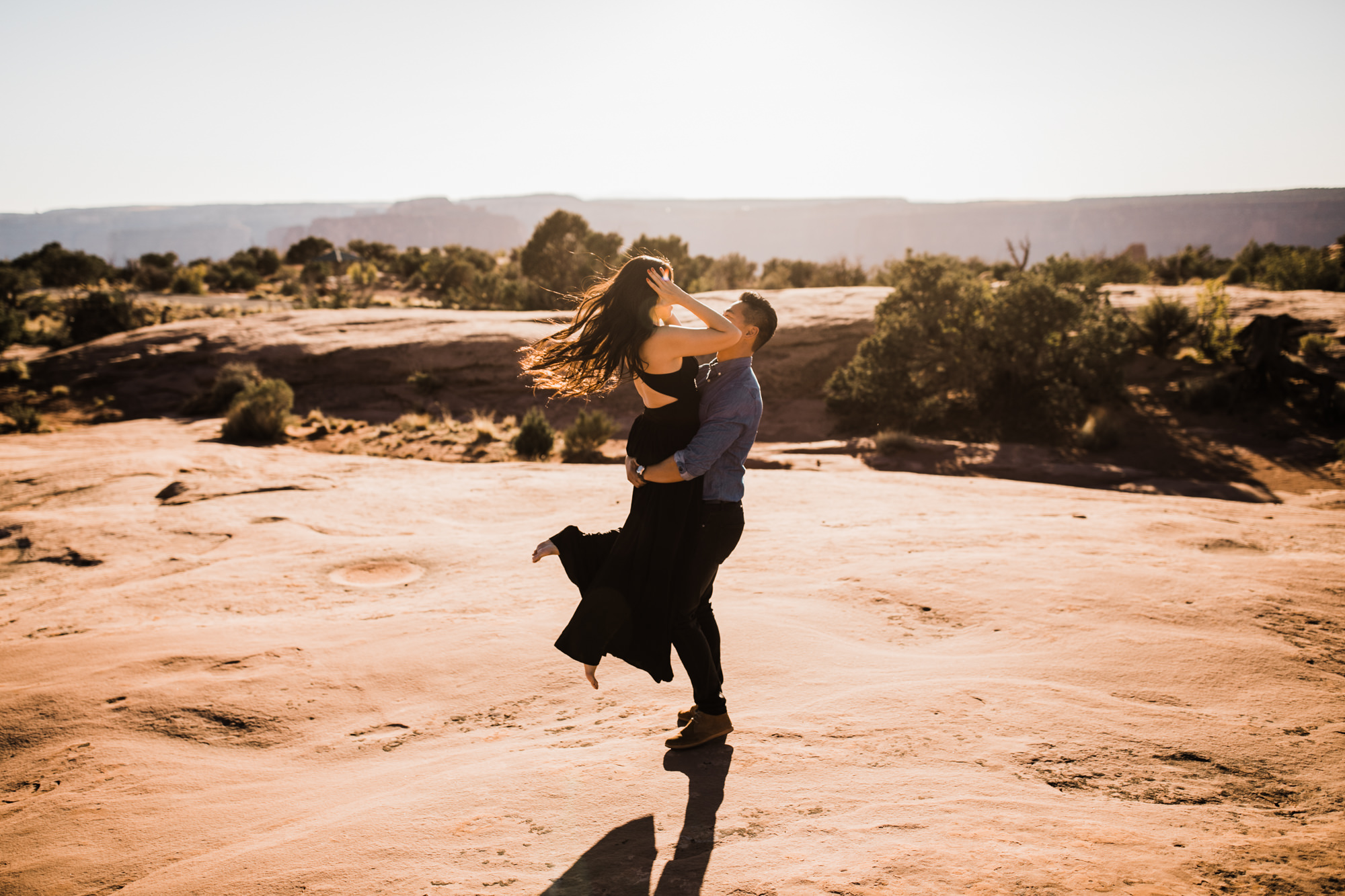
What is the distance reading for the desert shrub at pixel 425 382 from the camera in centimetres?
1712

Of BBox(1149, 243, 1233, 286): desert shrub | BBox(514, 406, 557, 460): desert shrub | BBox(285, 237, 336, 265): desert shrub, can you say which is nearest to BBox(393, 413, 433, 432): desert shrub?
BBox(514, 406, 557, 460): desert shrub

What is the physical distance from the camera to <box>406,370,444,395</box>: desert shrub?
56.2 feet

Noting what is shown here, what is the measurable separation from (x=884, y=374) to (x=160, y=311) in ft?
86.4

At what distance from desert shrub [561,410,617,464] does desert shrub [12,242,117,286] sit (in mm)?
38181

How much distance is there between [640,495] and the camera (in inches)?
119

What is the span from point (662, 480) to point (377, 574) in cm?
420

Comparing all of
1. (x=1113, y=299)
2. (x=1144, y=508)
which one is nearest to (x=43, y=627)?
(x=1144, y=508)

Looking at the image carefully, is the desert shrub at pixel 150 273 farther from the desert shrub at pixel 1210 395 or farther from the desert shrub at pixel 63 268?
the desert shrub at pixel 1210 395

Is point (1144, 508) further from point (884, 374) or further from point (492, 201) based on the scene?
point (492, 201)

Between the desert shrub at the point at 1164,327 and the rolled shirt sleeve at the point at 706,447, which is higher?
the desert shrub at the point at 1164,327

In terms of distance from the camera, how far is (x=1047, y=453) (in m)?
13.4

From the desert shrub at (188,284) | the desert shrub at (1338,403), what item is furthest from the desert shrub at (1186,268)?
the desert shrub at (188,284)

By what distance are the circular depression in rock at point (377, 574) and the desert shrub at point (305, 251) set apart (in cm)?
4696

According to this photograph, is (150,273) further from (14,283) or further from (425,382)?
(425,382)
